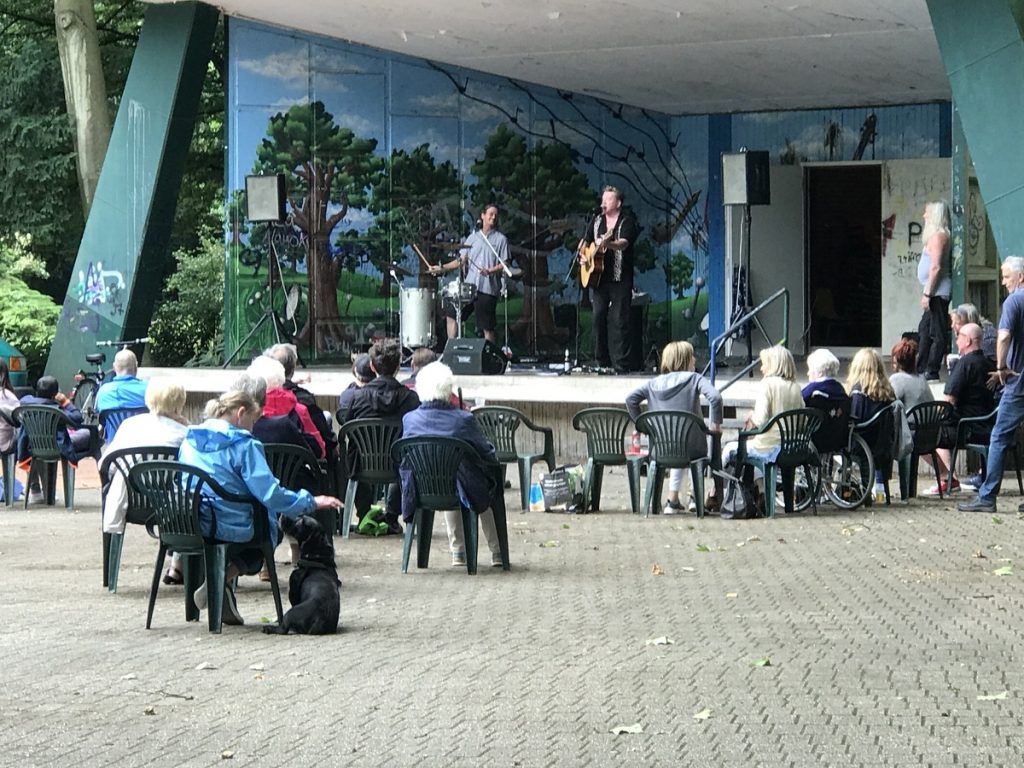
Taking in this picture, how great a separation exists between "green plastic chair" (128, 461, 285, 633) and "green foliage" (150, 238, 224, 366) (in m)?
19.1

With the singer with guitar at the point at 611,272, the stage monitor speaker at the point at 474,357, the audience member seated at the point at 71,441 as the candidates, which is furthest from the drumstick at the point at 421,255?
the audience member seated at the point at 71,441

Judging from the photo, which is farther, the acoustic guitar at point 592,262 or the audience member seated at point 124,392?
the acoustic guitar at point 592,262

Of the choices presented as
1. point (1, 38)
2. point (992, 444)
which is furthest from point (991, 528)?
point (1, 38)

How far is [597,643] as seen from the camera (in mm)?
7066

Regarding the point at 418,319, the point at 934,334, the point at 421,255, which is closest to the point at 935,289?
the point at 934,334

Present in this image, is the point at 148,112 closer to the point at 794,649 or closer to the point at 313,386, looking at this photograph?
the point at 313,386

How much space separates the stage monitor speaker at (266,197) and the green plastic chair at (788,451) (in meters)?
8.61

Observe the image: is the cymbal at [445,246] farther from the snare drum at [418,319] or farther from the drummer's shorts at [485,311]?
the snare drum at [418,319]

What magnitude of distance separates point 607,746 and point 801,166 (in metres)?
19.3

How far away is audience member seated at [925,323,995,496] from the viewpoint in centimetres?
1253

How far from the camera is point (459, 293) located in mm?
19172

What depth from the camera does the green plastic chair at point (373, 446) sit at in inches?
404

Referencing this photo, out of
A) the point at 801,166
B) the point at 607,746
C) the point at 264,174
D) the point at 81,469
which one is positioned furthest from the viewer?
the point at 801,166

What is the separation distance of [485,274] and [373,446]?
933 cm
